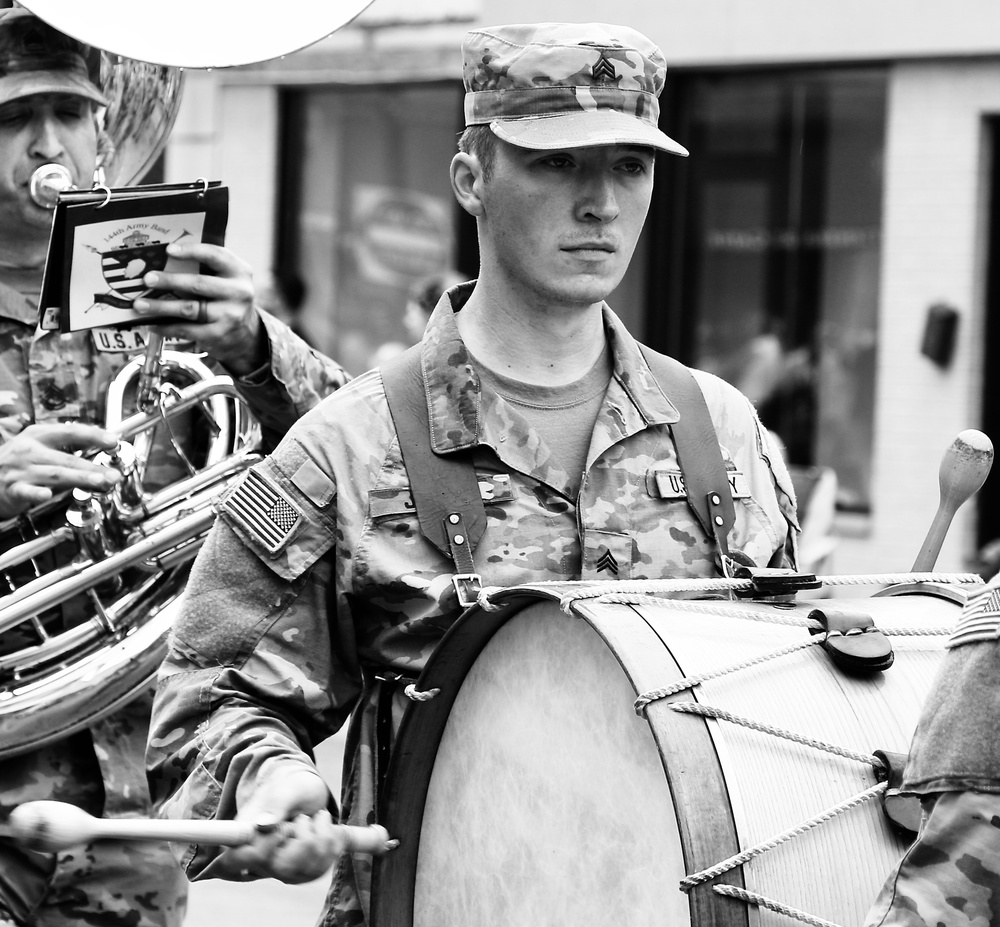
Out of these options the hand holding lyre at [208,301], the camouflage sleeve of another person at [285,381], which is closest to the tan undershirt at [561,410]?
the hand holding lyre at [208,301]

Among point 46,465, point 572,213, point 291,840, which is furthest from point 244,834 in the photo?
point 46,465

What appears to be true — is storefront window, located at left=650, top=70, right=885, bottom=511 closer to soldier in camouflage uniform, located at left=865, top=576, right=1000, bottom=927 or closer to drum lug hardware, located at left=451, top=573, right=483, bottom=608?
drum lug hardware, located at left=451, top=573, right=483, bottom=608

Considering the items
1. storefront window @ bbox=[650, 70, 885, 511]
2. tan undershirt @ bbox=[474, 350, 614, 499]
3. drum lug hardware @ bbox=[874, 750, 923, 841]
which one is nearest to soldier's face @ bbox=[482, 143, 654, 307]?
tan undershirt @ bbox=[474, 350, 614, 499]

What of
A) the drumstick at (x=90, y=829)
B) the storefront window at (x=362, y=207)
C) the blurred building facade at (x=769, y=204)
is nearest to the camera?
the drumstick at (x=90, y=829)

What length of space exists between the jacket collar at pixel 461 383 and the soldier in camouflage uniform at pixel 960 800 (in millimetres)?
1006

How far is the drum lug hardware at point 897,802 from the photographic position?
197cm

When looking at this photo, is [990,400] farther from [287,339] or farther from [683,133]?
[287,339]

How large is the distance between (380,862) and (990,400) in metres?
6.84

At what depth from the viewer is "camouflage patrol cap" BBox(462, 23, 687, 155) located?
241 centimetres

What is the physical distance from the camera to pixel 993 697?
153cm

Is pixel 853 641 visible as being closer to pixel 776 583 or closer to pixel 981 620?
pixel 776 583

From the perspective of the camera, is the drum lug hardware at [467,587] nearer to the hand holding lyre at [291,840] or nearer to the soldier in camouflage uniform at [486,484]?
the soldier in camouflage uniform at [486,484]

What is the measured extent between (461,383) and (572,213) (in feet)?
0.93

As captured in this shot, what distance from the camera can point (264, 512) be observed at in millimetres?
2408
